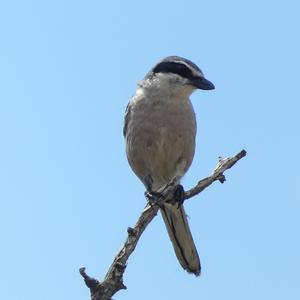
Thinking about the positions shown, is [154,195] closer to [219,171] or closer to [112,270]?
[219,171]

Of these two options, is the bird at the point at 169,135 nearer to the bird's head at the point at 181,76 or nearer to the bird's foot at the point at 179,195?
the bird's head at the point at 181,76

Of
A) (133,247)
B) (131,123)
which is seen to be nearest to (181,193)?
(131,123)

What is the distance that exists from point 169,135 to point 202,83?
0.70 meters

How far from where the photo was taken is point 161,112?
25.5 feet

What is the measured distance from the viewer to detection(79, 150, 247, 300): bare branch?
4.83 metres

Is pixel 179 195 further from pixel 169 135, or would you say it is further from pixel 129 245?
pixel 129 245

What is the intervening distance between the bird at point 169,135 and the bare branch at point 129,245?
1179 mm

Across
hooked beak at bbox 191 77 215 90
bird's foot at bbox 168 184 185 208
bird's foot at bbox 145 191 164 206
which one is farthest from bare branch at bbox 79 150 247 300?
hooked beak at bbox 191 77 215 90

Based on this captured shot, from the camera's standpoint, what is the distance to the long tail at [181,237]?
7.48m

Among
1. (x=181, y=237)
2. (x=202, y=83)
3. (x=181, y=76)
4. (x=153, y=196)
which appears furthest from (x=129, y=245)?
(x=181, y=76)

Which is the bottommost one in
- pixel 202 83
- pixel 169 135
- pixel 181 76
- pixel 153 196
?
pixel 153 196

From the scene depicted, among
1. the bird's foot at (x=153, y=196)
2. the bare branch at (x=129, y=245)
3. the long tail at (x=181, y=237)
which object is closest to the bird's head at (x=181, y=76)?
the long tail at (x=181, y=237)

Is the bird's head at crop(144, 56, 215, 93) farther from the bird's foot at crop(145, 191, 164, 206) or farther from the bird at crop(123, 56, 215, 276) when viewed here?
the bird's foot at crop(145, 191, 164, 206)

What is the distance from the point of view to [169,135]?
766 centimetres
